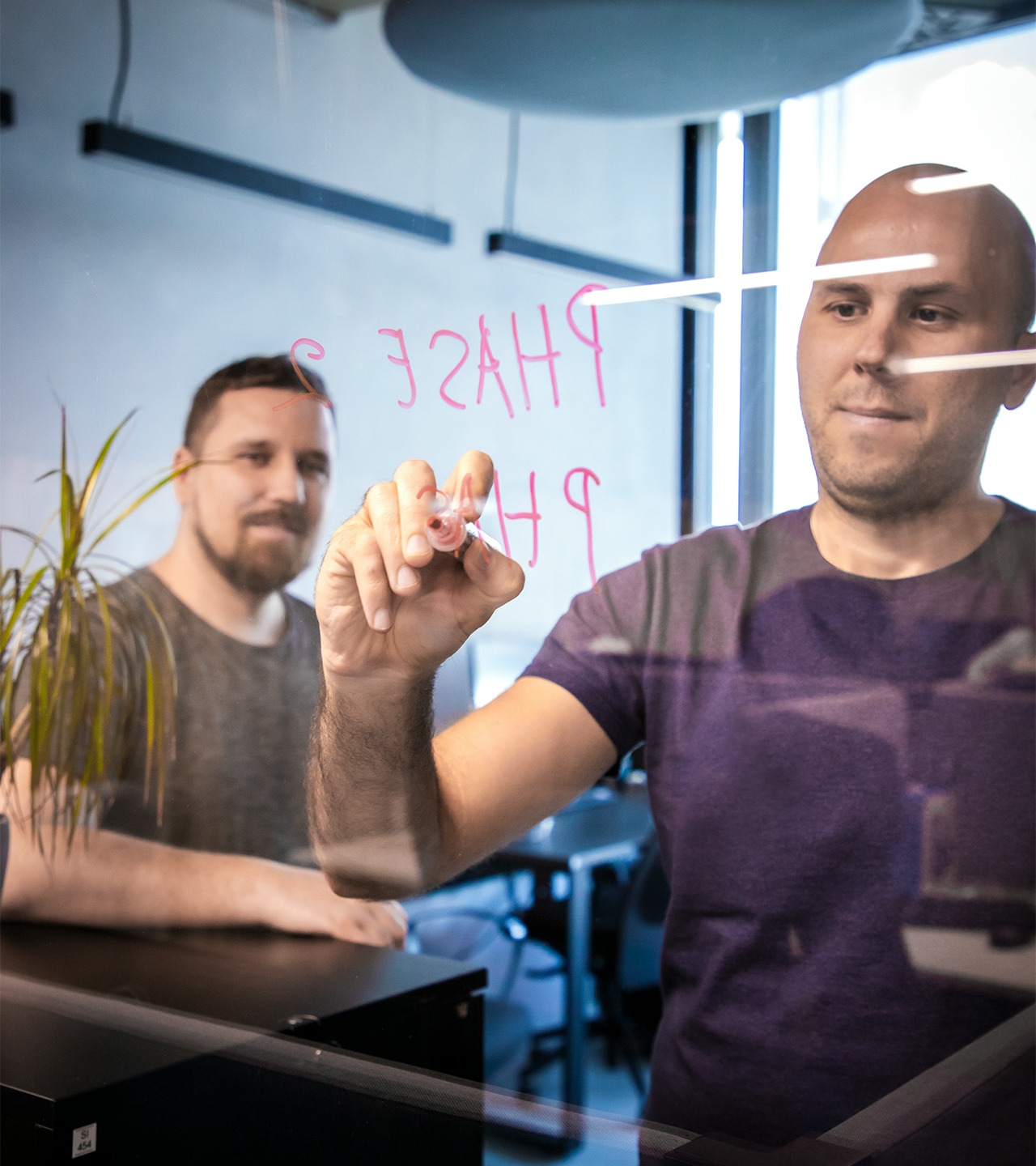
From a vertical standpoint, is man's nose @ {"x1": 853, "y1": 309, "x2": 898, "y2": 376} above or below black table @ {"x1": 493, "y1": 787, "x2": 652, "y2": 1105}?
above

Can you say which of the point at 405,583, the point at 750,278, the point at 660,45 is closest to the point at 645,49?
the point at 660,45

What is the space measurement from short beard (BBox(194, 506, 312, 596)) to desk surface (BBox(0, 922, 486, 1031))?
12.2 inches

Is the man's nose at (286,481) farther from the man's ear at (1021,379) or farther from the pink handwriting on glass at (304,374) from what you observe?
the man's ear at (1021,379)

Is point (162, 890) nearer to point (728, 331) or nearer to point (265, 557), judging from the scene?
point (265, 557)

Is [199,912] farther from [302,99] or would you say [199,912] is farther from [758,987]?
[302,99]

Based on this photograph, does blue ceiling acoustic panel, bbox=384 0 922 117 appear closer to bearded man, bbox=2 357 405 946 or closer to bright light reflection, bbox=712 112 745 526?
bright light reflection, bbox=712 112 745 526

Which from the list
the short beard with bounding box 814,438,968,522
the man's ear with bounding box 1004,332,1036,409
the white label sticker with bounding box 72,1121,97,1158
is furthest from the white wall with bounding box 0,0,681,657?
the white label sticker with bounding box 72,1121,97,1158

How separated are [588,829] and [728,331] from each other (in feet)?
2.20

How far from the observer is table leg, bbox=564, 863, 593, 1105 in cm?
95

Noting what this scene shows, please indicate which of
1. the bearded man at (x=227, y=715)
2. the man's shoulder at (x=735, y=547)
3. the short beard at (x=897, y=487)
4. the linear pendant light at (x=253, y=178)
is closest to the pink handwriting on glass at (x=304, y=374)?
the bearded man at (x=227, y=715)

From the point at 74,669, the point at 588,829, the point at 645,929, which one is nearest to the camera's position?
the point at 645,929

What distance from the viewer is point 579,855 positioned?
45.0 inches

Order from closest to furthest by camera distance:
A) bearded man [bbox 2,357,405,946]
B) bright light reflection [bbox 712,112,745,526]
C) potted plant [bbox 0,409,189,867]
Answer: bright light reflection [bbox 712,112,745,526]
bearded man [bbox 2,357,405,946]
potted plant [bbox 0,409,189,867]

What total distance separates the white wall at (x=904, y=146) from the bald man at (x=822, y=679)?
0.04ft
